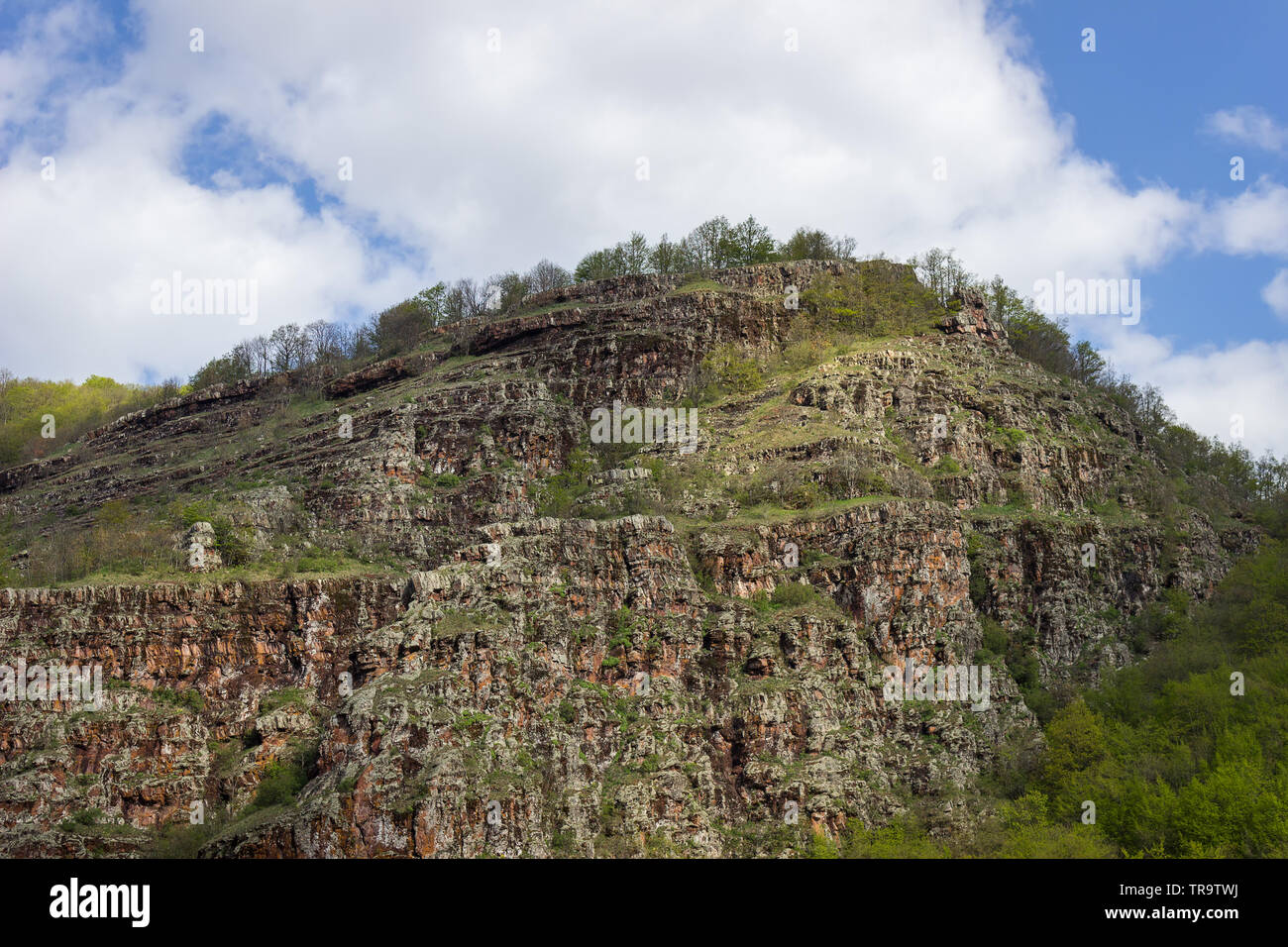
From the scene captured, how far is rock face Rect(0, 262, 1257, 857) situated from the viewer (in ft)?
195

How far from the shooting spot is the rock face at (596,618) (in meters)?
59.4

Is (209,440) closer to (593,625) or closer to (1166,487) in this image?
(593,625)

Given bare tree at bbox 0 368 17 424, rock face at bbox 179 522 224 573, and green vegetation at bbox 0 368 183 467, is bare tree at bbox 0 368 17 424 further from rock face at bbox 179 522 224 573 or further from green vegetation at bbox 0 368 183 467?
rock face at bbox 179 522 224 573

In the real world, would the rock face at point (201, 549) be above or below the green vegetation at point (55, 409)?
below

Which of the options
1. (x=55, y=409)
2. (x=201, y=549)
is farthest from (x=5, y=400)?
(x=201, y=549)

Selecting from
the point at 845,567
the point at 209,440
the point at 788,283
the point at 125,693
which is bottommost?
the point at 125,693

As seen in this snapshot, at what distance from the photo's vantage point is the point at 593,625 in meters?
→ 67.2

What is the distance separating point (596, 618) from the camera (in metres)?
67.6

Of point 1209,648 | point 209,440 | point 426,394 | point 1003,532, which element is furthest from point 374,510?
point 1209,648

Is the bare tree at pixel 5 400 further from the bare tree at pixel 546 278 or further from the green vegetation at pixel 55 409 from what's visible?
the bare tree at pixel 546 278

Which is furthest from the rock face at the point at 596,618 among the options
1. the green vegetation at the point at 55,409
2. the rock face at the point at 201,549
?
the green vegetation at the point at 55,409
